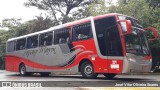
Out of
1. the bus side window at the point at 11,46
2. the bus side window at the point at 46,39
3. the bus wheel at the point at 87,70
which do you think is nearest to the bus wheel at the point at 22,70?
the bus side window at the point at 11,46

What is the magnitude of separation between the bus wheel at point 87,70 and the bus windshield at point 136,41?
241 centimetres

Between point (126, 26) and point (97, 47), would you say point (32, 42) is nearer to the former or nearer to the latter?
point (97, 47)

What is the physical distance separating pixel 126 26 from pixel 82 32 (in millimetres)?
3112

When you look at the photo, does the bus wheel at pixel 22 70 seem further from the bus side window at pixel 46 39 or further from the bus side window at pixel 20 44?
the bus side window at pixel 46 39

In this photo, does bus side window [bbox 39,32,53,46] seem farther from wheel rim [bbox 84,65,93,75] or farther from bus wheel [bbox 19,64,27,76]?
wheel rim [bbox 84,65,93,75]

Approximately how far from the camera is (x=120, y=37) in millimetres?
12438

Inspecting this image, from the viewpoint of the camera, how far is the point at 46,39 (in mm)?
17641

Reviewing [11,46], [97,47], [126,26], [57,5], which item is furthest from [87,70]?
[57,5]

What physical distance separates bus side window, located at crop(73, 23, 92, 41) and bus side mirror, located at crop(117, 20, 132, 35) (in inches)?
77.7

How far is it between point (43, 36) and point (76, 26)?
12.1 ft

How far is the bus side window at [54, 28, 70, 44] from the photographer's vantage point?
15641 mm

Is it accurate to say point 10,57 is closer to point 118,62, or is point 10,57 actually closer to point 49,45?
point 49,45

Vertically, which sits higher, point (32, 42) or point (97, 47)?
point (32, 42)

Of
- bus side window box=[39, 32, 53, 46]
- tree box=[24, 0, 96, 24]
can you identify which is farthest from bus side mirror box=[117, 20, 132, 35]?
tree box=[24, 0, 96, 24]
